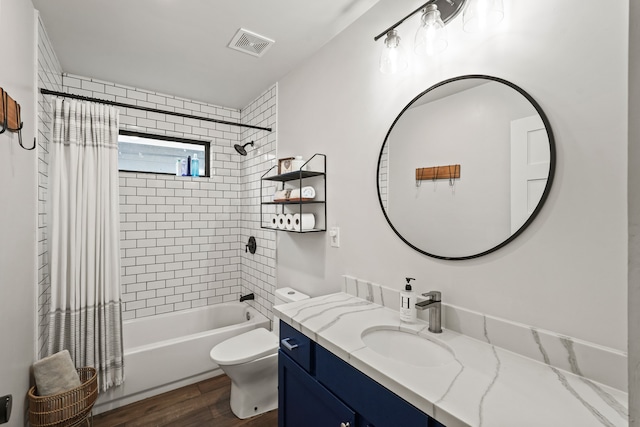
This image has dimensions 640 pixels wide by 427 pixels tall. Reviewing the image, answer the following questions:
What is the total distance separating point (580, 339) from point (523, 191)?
52 centimetres

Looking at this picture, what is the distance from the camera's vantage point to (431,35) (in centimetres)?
128

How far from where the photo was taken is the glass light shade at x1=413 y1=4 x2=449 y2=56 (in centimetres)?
125

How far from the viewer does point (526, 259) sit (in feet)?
3.58

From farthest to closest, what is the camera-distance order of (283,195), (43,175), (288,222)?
(283,195)
(288,222)
(43,175)

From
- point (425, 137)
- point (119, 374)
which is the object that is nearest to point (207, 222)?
point (119, 374)

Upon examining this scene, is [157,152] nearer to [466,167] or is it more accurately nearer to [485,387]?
[466,167]

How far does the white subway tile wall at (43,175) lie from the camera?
6.01 feet

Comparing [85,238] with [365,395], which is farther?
[85,238]

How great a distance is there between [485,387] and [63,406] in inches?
82.4

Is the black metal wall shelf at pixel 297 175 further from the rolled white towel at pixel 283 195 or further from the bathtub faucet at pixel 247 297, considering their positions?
the bathtub faucet at pixel 247 297

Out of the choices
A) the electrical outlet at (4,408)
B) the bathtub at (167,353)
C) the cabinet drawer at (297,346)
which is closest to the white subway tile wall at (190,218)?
the bathtub at (167,353)

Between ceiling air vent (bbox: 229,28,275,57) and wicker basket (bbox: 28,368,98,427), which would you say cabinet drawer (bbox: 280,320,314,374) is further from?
ceiling air vent (bbox: 229,28,275,57)

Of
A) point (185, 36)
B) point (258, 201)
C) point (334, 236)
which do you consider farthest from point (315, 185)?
point (185, 36)

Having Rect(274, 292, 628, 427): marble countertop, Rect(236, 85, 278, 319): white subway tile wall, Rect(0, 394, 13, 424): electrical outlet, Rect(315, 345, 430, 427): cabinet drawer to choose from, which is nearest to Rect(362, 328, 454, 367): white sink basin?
Result: Rect(274, 292, 628, 427): marble countertop
